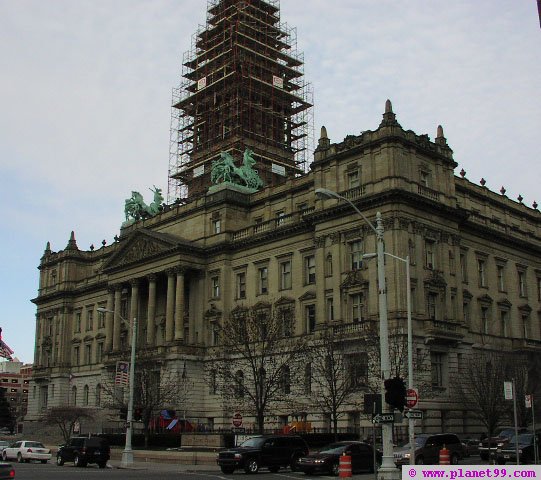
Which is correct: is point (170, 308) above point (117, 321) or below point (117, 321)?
above

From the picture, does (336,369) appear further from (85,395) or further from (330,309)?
(85,395)

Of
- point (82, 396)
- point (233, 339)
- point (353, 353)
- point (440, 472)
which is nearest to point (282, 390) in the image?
point (233, 339)

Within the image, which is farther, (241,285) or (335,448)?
(241,285)

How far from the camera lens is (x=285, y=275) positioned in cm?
7275

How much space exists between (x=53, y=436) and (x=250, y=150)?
41093mm

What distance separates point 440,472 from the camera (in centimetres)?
1228

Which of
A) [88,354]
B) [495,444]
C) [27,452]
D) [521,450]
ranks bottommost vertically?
[27,452]

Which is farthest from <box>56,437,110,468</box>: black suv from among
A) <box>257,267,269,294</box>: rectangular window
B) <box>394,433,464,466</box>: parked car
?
<box>257,267,269,294</box>: rectangular window

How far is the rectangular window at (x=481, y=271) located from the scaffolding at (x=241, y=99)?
3295cm

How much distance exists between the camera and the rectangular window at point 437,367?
60.3 metres

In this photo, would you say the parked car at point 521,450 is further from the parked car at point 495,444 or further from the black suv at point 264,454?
the black suv at point 264,454

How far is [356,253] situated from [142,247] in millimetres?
29386

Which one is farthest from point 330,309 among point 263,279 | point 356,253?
point 263,279

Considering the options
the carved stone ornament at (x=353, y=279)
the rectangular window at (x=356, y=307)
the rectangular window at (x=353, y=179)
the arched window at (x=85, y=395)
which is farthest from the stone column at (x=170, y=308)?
the arched window at (x=85, y=395)
